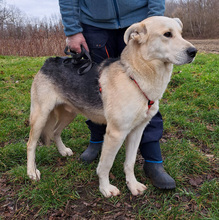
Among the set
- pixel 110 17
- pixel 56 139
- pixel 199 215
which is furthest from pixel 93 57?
pixel 199 215

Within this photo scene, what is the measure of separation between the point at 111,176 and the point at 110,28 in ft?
6.06

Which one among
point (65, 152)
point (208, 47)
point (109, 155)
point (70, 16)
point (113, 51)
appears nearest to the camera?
point (109, 155)

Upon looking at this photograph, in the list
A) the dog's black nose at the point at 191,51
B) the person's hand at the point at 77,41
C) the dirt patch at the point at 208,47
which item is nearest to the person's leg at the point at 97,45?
the person's hand at the point at 77,41

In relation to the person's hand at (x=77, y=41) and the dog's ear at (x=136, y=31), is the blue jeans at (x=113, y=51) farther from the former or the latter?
the dog's ear at (x=136, y=31)

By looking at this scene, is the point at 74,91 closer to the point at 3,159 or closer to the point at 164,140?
the point at 3,159

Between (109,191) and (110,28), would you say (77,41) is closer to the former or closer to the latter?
(110,28)

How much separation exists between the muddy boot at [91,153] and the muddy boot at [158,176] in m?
0.73

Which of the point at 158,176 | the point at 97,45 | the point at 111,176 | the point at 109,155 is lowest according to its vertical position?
the point at 111,176

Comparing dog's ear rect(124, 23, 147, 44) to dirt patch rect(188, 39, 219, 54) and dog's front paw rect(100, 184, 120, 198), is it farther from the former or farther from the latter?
dirt patch rect(188, 39, 219, 54)

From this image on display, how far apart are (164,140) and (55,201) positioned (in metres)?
1.99

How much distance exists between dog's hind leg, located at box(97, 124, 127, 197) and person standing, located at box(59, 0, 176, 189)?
55 cm

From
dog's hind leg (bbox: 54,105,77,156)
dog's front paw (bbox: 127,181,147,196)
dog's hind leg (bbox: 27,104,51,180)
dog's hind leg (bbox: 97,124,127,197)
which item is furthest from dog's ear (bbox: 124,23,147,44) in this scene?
dog's front paw (bbox: 127,181,147,196)

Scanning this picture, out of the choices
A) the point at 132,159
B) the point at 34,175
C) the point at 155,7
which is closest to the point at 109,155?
the point at 132,159

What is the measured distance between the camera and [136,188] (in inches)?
97.7
